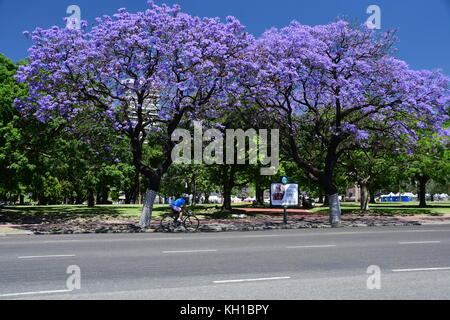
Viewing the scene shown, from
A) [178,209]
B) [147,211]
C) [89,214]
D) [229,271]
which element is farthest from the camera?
[89,214]

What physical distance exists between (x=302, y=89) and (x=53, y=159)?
1686 cm

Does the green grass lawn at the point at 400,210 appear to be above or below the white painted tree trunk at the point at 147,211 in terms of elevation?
below

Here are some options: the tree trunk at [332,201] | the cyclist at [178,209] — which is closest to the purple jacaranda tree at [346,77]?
the tree trunk at [332,201]

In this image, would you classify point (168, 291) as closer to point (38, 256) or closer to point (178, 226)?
point (38, 256)

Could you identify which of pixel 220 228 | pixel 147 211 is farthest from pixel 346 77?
pixel 147 211

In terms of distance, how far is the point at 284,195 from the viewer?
24.2m

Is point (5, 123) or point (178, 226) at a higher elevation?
point (5, 123)

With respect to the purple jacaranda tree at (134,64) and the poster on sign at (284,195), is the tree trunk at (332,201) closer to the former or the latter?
the poster on sign at (284,195)

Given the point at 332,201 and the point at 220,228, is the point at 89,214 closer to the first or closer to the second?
the point at 220,228

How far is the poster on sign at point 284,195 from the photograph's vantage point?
24172 millimetres

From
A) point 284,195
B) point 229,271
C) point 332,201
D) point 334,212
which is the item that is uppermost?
point 284,195

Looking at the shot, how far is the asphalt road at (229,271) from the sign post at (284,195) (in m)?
10.9
